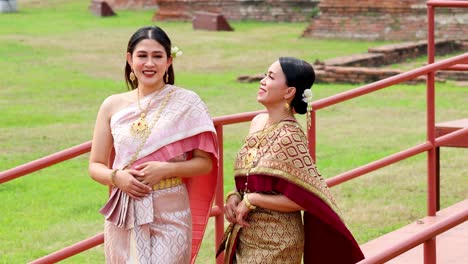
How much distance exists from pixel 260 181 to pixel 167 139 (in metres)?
0.37

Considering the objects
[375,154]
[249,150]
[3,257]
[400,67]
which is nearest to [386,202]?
[375,154]

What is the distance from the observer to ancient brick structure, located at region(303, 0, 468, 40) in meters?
22.1

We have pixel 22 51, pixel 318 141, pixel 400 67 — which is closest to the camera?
pixel 318 141

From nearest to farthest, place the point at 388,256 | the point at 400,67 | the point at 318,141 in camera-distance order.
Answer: the point at 388,256 → the point at 318,141 → the point at 400,67

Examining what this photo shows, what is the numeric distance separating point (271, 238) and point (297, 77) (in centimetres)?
59

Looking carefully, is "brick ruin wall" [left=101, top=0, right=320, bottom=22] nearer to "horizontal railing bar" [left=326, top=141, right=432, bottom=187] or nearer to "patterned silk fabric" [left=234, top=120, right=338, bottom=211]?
"horizontal railing bar" [left=326, top=141, right=432, bottom=187]

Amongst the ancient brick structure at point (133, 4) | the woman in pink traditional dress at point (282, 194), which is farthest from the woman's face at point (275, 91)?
the ancient brick structure at point (133, 4)

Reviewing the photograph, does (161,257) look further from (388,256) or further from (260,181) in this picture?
(388,256)

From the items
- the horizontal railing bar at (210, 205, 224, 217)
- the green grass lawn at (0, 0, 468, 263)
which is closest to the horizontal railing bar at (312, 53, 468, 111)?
the horizontal railing bar at (210, 205, 224, 217)

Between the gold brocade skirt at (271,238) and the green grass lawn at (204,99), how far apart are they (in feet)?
10.4

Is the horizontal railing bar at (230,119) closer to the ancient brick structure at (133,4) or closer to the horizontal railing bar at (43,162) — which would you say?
the horizontal railing bar at (43,162)

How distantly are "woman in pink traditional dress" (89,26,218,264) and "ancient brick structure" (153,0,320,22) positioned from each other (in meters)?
21.0

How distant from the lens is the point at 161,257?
4.94m

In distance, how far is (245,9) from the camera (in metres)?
26.4
